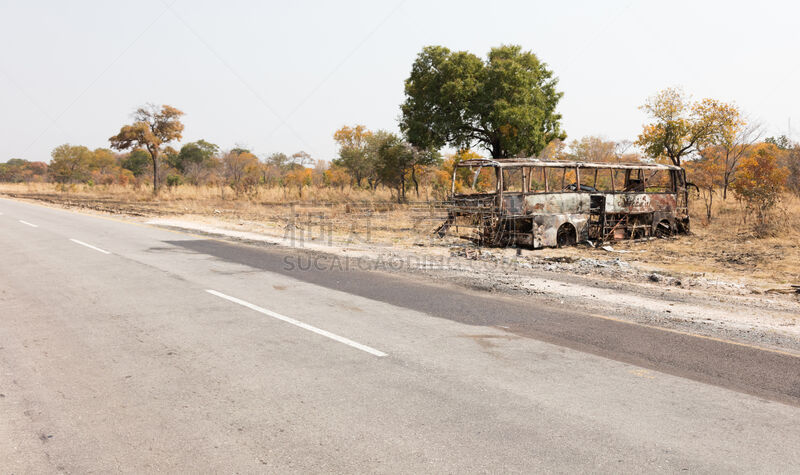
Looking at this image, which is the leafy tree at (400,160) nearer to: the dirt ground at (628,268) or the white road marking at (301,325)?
the dirt ground at (628,268)

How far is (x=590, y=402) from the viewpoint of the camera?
432cm

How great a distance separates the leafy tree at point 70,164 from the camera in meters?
76.2

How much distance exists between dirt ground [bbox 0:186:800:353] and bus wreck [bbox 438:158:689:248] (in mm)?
523

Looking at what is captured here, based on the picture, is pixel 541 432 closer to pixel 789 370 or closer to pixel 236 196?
pixel 789 370

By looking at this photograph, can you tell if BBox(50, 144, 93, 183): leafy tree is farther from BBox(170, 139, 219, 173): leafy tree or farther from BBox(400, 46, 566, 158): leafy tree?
BBox(400, 46, 566, 158): leafy tree

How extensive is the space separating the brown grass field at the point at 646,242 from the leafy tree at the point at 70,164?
45.6m

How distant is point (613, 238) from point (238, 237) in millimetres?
12314

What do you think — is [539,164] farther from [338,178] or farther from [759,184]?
[338,178]

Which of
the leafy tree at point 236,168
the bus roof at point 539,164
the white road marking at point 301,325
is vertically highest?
the leafy tree at point 236,168

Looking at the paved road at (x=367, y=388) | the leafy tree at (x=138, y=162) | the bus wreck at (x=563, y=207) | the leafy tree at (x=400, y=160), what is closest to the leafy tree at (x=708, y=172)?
the bus wreck at (x=563, y=207)

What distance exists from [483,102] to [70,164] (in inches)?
2789

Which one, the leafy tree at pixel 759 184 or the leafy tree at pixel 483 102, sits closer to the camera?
the leafy tree at pixel 759 184

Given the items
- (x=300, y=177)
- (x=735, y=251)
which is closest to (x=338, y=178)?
(x=300, y=177)

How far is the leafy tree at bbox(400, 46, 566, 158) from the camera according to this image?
31031mm
